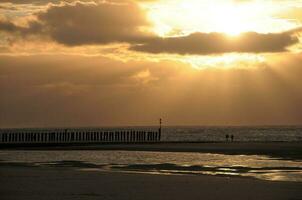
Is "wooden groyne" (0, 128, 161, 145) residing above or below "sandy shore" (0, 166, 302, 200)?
above

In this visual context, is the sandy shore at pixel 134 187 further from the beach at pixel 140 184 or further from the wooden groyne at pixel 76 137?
the wooden groyne at pixel 76 137

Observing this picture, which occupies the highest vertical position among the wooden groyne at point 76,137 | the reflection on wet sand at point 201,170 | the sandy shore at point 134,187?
the wooden groyne at point 76,137

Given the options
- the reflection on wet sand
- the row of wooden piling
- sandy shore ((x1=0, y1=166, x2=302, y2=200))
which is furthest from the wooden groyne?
sandy shore ((x1=0, y1=166, x2=302, y2=200))

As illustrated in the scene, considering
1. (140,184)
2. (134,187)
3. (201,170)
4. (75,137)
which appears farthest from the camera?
(75,137)

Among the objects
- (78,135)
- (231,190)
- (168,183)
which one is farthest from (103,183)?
(78,135)

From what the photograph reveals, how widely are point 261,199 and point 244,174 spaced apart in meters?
11.0

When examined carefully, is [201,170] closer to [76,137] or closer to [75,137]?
[76,137]

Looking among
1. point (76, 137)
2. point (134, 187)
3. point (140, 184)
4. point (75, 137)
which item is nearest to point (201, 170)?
point (140, 184)

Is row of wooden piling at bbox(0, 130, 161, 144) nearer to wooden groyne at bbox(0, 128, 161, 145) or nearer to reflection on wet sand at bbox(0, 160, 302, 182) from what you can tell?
wooden groyne at bbox(0, 128, 161, 145)

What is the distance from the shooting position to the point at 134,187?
27547mm

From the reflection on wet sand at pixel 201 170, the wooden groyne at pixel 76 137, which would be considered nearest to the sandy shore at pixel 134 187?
the reflection on wet sand at pixel 201 170

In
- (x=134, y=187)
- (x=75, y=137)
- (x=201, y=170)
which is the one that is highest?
(x=75, y=137)

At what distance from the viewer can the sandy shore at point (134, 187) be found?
24.4 m

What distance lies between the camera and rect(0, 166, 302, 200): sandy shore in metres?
24.4
